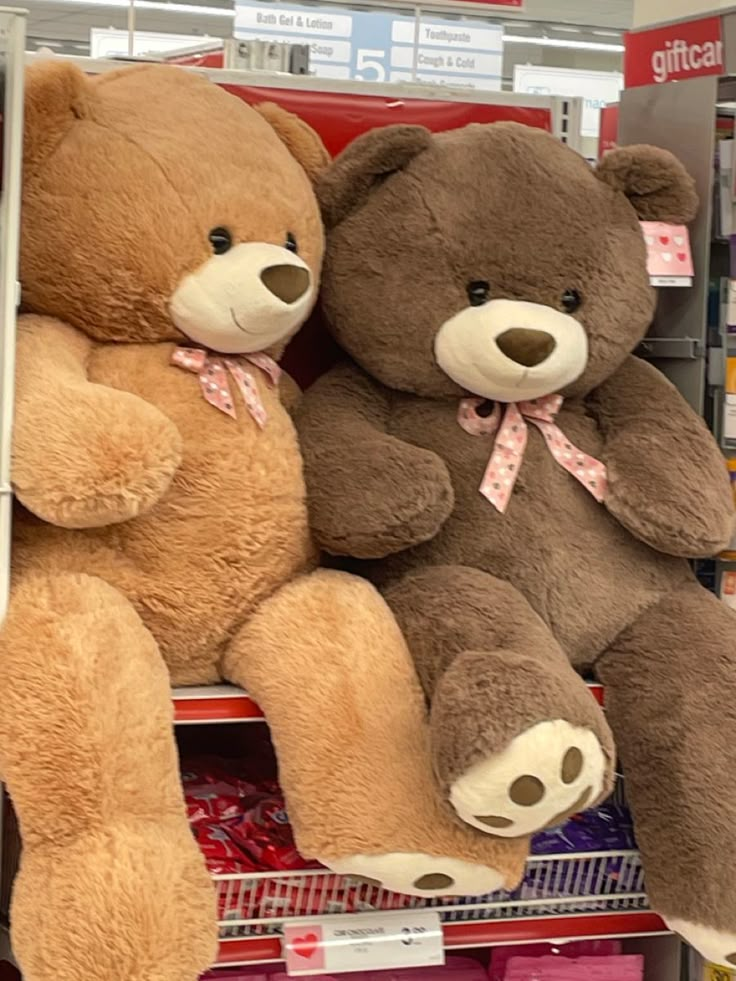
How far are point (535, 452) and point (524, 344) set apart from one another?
19 centimetres

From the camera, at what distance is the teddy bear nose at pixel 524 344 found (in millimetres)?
1703

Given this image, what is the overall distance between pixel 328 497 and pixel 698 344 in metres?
0.64

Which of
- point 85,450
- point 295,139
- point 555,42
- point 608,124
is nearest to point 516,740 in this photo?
point 85,450

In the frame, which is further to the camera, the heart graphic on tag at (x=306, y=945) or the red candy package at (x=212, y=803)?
the red candy package at (x=212, y=803)

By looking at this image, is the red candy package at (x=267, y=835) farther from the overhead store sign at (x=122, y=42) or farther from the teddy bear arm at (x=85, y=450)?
the overhead store sign at (x=122, y=42)

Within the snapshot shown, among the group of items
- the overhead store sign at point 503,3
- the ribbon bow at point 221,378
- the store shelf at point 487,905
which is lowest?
the store shelf at point 487,905

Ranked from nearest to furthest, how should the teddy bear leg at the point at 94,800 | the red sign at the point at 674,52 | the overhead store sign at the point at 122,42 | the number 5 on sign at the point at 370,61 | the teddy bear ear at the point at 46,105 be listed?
1. the teddy bear leg at the point at 94,800
2. the teddy bear ear at the point at 46,105
3. the red sign at the point at 674,52
4. the number 5 on sign at the point at 370,61
5. the overhead store sign at the point at 122,42

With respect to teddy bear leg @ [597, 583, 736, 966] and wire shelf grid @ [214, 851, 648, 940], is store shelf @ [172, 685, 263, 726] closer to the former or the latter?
wire shelf grid @ [214, 851, 648, 940]

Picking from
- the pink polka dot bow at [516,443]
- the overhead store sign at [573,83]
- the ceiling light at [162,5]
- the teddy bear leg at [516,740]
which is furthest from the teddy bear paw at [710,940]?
the ceiling light at [162,5]

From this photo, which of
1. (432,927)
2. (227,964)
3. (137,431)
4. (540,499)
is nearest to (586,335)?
(540,499)

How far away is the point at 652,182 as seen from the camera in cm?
186

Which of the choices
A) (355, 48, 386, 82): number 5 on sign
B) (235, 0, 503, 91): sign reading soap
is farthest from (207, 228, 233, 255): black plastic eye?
(355, 48, 386, 82): number 5 on sign

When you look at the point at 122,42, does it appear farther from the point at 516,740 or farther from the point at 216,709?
the point at 516,740

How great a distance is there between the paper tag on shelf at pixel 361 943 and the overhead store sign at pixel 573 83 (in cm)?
671
